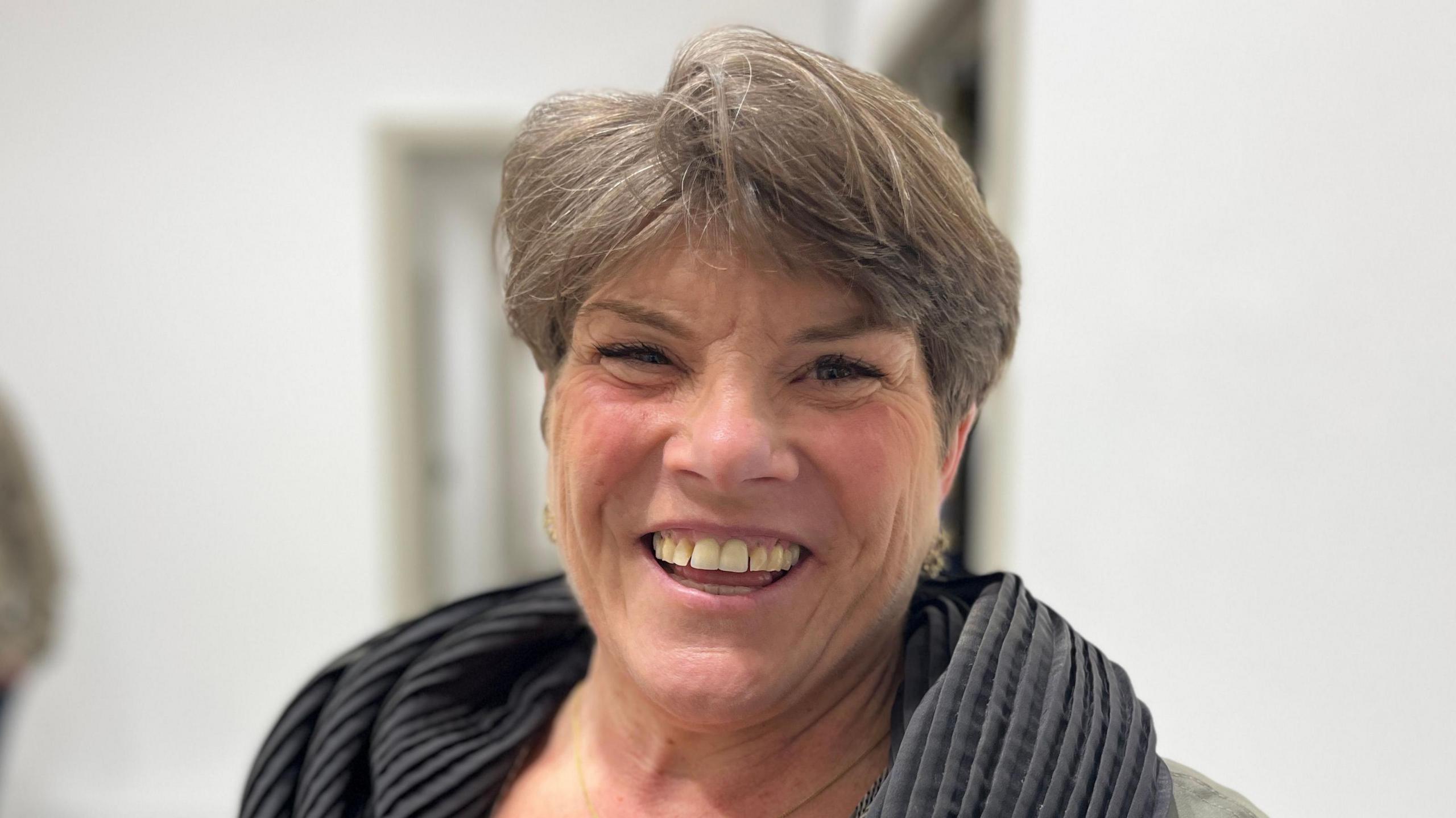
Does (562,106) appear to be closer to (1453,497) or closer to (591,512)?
(591,512)

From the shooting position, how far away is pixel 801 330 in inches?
24.3

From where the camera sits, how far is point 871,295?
62 centimetres

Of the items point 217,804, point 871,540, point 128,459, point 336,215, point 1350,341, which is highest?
point 336,215

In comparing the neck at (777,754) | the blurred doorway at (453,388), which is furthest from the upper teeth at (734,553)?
the blurred doorway at (453,388)

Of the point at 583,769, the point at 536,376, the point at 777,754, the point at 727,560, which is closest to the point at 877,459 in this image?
the point at 727,560

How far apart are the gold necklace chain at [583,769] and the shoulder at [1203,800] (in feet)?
0.67

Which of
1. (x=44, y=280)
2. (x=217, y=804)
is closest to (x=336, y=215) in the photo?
(x=44, y=280)

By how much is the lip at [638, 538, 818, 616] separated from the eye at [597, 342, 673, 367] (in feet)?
0.35

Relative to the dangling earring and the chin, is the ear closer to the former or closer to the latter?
the dangling earring

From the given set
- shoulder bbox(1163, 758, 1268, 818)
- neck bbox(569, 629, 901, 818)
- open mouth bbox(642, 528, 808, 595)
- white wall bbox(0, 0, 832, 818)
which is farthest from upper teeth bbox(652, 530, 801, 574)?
white wall bbox(0, 0, 832, 818)

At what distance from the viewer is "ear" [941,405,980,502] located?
0.74 metres

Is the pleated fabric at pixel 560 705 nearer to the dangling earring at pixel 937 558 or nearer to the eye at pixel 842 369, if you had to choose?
the dangling earring at pixel 937 558

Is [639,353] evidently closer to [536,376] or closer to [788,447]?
[788,447]

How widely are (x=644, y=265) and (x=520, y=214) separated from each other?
130mm
